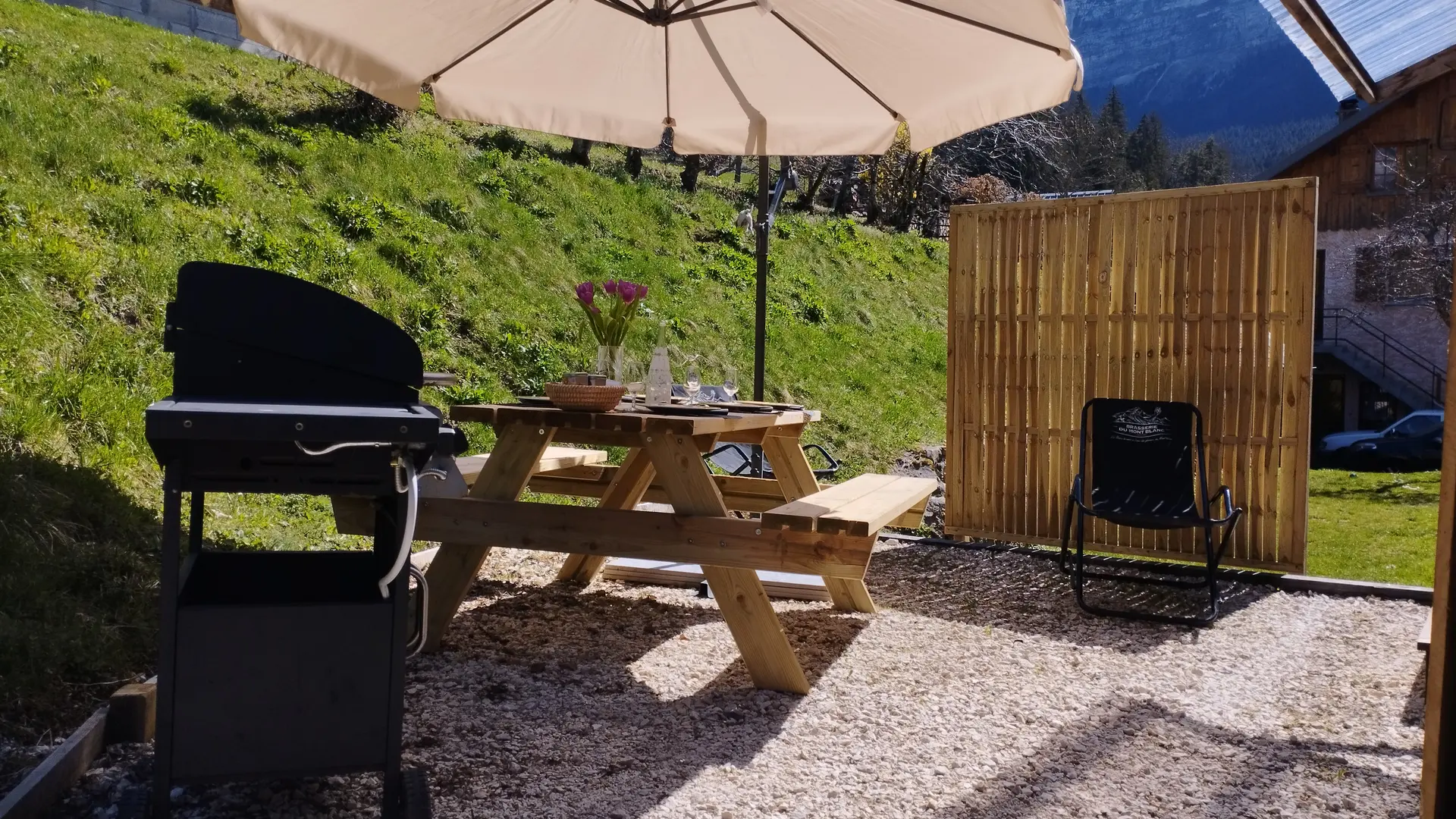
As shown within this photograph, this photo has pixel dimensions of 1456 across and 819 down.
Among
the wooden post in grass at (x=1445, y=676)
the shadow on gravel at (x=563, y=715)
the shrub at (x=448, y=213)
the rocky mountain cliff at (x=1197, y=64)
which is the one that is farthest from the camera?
the rocky mountain cliff at (x=1197, y=64)

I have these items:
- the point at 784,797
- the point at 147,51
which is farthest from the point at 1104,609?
the point at 147,51

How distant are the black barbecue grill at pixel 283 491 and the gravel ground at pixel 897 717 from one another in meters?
0.39

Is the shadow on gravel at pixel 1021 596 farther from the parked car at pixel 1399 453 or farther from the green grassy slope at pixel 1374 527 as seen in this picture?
the parked car at pixel 1399 453

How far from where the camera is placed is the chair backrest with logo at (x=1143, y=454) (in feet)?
16.0

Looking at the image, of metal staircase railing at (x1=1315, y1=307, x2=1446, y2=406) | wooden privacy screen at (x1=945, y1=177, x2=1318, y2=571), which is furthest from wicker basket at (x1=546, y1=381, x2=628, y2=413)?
metal staircase railing at (x1=1315, y1=307, x2=1446, y2=406)

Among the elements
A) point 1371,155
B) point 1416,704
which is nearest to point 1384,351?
point 1371,155

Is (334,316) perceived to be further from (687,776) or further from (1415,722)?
(1415,722)

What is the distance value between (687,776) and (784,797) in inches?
10.4

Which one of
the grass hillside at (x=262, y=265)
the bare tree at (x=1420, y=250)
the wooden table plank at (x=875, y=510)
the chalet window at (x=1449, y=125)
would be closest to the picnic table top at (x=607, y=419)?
the wooden table plank at (x=875, y=510)

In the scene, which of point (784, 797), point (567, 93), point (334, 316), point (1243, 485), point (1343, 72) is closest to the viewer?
point (334, 316)

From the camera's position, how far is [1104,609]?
4.49m

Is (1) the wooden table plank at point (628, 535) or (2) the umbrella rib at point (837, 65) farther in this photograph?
(2) the umbrella rib at point (837, 65)

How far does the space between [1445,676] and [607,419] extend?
7.43ft

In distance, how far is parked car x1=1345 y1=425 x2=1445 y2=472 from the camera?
1557 cm
